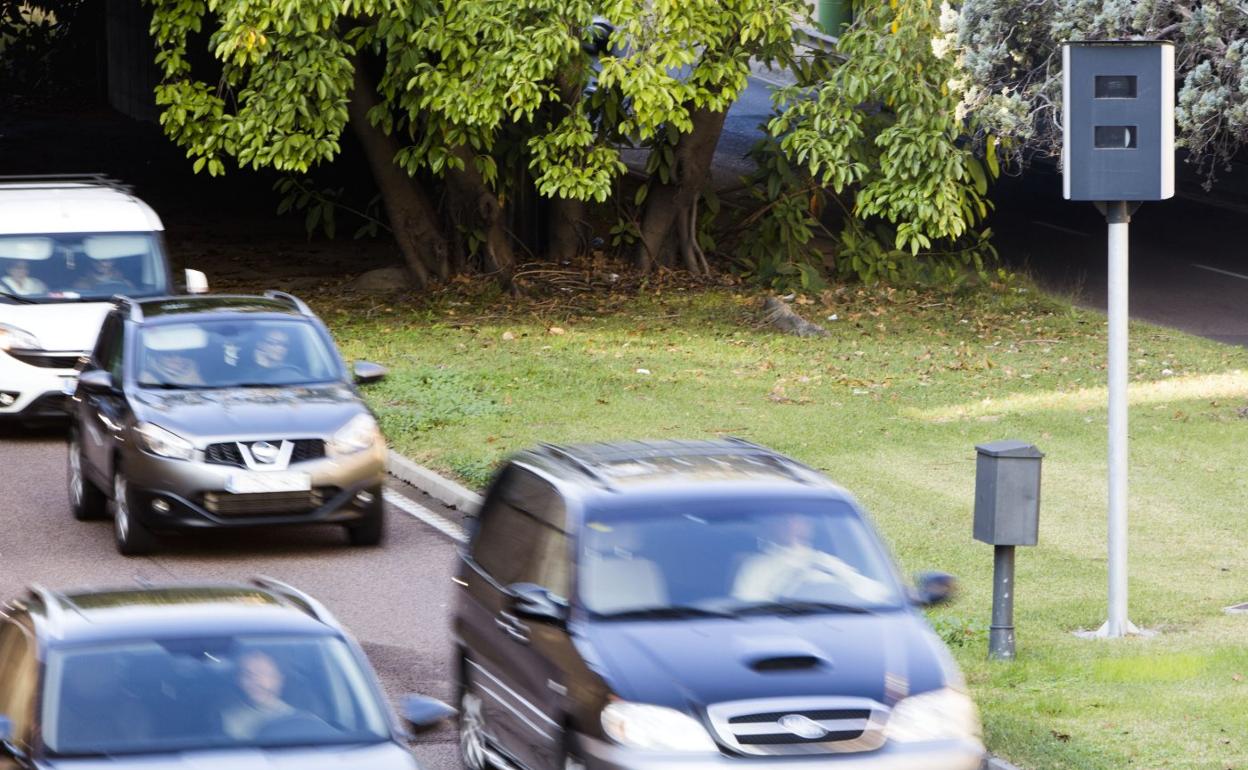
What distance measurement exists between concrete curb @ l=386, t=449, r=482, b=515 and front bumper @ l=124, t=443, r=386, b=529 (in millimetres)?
1375

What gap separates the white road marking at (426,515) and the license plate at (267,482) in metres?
1.38

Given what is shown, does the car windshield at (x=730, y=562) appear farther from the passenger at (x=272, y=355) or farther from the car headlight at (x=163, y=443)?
the passenger at (x=272, y=355)

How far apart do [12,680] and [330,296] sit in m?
20.0

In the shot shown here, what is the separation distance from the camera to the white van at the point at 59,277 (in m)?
16.7

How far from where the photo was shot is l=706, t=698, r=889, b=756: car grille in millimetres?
6402

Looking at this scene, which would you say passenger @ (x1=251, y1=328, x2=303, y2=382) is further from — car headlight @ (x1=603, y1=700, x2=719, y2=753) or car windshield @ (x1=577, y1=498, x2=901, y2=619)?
car headlight @ (x1=603, y1=700, x2=719, y2=753)

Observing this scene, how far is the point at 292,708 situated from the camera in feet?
20.2

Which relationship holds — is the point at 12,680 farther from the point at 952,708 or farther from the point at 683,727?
the point at 952,708

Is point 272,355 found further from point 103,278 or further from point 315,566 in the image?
point 103,278

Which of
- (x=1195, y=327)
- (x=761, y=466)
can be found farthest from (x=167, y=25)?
(x=761, y=466)

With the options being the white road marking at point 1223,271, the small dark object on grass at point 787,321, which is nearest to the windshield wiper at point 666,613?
the small dark object on grass at point 787,321

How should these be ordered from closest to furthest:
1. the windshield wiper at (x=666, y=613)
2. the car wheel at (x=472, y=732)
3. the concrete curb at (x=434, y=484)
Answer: the windshield wiper at (x=666, y=613) → the car wheel at (x=472, y=732) → the concrete curb at (x=434, y=484)

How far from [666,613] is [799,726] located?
84 centimetres

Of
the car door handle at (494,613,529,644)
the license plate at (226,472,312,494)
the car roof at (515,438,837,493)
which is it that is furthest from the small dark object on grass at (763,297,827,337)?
the car door handle at (494,613,529,644)
